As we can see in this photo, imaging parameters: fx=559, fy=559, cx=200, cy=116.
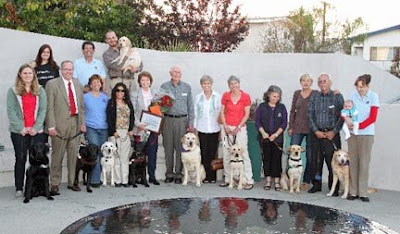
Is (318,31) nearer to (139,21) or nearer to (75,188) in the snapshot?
(139,21)

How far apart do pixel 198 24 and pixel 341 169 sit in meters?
8.55

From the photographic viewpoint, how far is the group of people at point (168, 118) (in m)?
7.32

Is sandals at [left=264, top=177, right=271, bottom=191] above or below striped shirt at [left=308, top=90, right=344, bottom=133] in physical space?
below

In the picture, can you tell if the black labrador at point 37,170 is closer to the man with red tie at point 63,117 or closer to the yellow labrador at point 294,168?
the man with red tie at point 63,117

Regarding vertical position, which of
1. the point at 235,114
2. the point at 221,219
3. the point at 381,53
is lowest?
the point at 221,219

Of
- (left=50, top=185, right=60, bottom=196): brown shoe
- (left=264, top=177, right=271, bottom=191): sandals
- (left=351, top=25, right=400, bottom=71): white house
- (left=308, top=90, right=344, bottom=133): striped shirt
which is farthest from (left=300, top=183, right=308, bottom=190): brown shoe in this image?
(left=351, top=25, right=400, bottom=71): white house

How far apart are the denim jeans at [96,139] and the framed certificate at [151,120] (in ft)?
1.98

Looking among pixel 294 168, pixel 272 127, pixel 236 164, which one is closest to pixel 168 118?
pixel 236 164

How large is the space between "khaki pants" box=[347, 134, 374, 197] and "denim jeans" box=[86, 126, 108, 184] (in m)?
3.51

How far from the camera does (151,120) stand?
8359 mm

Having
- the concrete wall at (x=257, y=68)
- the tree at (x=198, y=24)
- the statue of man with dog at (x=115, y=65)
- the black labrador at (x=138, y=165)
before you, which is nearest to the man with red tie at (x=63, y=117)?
the black labrador at (x=138, y=165)

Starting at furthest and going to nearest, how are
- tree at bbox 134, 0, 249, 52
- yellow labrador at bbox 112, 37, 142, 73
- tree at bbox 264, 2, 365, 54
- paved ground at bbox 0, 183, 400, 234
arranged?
tree at bbox 264, 2, 365, 54, tree at bbox 134, 0, 249, 52, yellow labrador at bbox 112, 37, 142, 73, paved ground at bbox 0, 183, 400, 234

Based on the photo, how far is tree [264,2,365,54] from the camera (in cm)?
2100

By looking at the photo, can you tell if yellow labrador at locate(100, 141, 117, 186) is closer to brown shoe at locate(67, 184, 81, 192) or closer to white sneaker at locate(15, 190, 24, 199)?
brown shoe at locate(67, 184, 81, 192)
